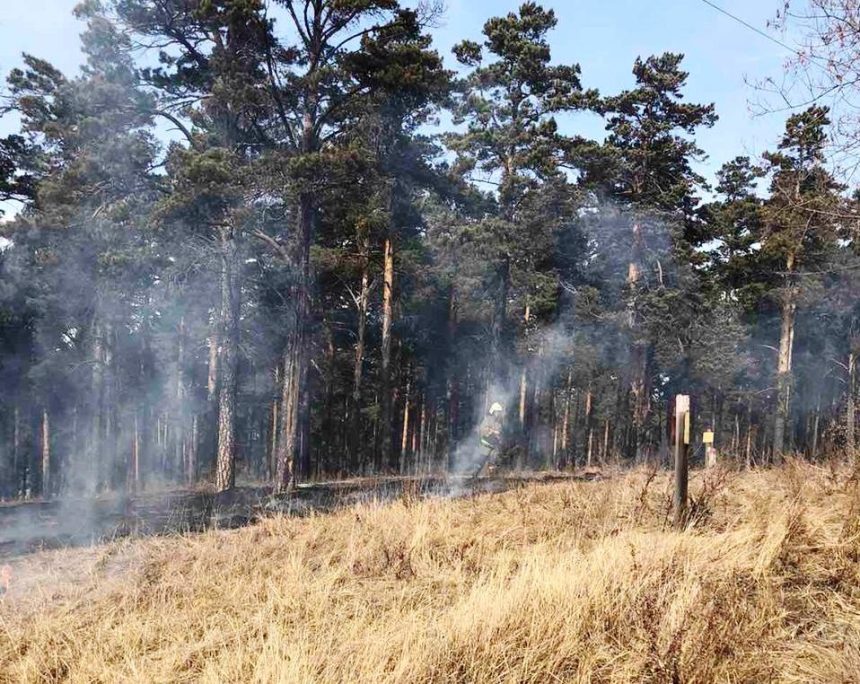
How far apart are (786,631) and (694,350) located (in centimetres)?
2362

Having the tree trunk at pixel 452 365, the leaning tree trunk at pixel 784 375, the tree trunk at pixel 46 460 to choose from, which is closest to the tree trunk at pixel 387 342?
the tree trunk at pixel 452 365

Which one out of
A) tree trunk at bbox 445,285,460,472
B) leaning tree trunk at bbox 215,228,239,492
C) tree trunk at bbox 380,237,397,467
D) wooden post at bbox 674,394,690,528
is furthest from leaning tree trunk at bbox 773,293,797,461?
wooden post at bbox 674,394,690,528

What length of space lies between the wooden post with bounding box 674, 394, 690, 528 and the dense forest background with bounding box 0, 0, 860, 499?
2.70m

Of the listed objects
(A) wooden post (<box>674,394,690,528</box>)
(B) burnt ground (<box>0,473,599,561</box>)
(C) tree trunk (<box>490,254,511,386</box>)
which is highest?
(C) tree trunk (<box>490,254,511,386</box>)

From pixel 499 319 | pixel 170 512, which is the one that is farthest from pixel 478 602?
pixel 499 319

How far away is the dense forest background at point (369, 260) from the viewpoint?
41.1ft

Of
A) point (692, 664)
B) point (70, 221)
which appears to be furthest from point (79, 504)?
point (692, 664)

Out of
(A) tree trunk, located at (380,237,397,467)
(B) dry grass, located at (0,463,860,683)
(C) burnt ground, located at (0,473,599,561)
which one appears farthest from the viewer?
(A) tree trunk, located at (380,237,397,467)

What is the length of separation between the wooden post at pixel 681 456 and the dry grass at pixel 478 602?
25 cm

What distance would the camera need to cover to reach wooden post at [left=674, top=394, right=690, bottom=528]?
572 centimetres

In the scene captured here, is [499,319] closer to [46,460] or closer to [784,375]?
[784,375]

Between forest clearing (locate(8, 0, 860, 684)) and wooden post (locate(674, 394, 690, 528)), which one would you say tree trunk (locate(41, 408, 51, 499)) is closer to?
forest clearing (locate(8, 0, 860, 684))

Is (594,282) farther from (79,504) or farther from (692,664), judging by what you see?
(692,664)

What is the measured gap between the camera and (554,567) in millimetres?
4297
